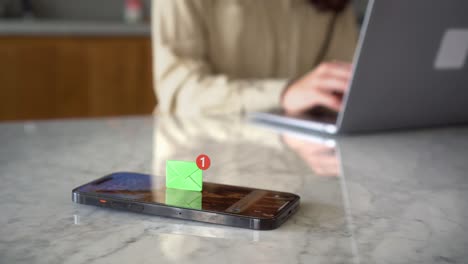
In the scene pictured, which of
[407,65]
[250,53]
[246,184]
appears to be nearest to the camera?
[246,184]

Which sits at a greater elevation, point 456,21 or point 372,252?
point 456,21

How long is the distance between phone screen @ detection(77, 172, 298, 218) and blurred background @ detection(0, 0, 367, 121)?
7.77ft

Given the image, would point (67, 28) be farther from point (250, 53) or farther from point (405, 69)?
point (405, 69)


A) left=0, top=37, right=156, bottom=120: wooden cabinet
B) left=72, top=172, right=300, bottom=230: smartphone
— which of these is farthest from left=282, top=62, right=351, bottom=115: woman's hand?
left=0, top=37, right=156, bottom=120: wooden cabinet

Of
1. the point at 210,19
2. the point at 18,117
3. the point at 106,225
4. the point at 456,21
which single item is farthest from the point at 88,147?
the point at 18,117

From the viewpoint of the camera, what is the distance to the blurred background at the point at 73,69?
2.88 m

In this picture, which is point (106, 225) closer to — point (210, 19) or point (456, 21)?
point (456, 21)

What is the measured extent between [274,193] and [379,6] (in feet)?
1.47

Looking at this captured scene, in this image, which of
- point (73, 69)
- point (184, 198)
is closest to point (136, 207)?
point (184, 198)

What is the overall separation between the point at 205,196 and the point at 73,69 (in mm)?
2486

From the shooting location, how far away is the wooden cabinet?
2.88m

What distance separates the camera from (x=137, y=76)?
3.12 meters

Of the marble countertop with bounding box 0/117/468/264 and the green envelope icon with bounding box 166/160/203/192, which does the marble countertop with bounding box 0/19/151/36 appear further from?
the green envelope icon with bounding box 166/160/203/192

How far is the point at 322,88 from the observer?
1.27m
